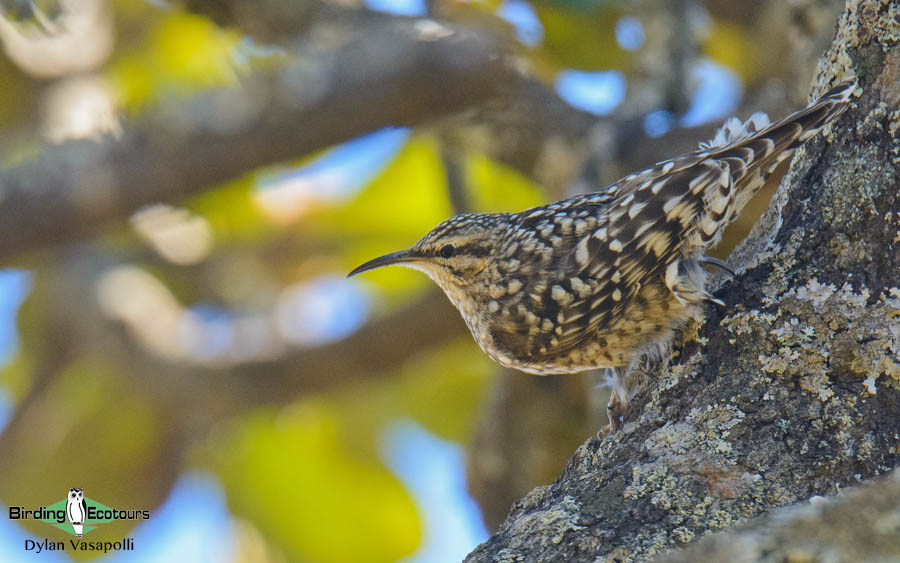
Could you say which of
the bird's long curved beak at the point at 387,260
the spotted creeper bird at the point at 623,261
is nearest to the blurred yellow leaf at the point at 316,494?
the bird's long curved beak at the point at 387,260

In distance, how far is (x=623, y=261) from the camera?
3020mm

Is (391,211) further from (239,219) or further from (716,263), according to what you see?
(716,263)

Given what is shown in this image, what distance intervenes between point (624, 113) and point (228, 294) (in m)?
3.42

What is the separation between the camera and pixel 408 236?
21.9ft

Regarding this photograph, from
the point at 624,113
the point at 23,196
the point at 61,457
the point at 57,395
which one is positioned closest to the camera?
the point at 23,196

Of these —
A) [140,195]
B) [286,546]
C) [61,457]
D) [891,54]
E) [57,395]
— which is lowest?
[891,54]

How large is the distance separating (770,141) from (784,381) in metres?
0.75

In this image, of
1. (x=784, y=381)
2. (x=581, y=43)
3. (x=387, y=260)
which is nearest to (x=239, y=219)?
(x=581, y=43)

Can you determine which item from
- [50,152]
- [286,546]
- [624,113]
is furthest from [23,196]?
[286,546]

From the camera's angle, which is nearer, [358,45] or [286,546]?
[358,45]

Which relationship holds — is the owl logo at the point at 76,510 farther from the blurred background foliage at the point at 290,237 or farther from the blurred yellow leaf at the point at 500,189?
the blurred yellow leaf at the point at 500,189

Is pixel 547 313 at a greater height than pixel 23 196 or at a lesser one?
lesser

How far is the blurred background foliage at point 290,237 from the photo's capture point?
13.0 ft

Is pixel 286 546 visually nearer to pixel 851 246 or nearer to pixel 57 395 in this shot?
pixel 57 395
